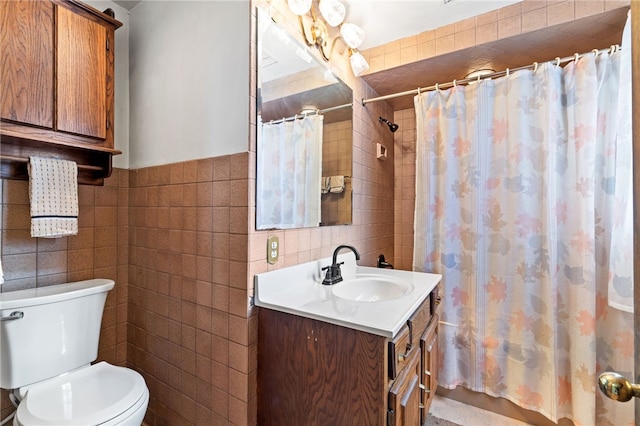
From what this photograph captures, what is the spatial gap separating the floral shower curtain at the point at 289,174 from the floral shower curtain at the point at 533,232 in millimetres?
785

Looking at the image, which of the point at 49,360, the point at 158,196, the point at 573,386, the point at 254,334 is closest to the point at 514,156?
the point at 573,386

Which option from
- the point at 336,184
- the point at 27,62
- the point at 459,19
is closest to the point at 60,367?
the point at 27,62

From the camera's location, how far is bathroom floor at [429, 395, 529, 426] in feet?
5.61

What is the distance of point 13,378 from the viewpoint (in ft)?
3.80

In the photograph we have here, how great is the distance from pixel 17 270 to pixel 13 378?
0.45 m

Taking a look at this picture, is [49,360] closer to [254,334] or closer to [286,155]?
[254,334]

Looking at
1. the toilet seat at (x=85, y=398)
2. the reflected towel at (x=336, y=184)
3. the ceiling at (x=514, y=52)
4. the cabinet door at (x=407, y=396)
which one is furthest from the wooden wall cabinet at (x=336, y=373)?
the ceiling at (x=514, y=52)

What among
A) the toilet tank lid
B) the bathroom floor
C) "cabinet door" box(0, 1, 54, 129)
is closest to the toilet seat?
the toilet tank lid

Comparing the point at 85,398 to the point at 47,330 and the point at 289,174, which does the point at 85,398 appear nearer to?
the point at 47,330

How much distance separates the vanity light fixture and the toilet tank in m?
1.63

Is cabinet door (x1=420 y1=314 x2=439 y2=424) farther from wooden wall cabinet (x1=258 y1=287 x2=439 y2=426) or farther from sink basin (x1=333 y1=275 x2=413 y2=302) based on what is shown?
sink basin (x1=333 y1=275 x2=413 y2=302)

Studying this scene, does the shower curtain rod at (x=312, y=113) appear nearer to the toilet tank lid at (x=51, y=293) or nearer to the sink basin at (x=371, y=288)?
the sink basin at (x=371, y=288)

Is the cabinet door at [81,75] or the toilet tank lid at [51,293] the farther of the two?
the cabinet door at [81,75]

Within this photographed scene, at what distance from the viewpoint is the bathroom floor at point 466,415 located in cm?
171
